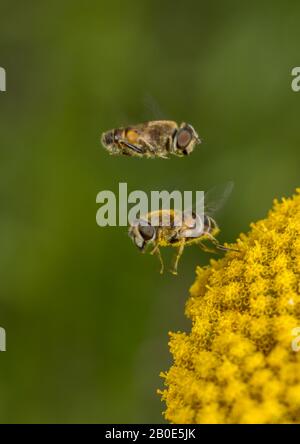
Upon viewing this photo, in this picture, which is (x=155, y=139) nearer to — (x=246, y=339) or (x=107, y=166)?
(x=246, y=339)

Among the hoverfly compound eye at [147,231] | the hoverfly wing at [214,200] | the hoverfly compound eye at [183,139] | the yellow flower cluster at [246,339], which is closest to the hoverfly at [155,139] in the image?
the hoverfly compound eye at [183,139]

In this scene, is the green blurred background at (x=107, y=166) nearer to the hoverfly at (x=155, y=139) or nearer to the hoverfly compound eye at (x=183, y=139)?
the hoverfly at (x=155, y=139)

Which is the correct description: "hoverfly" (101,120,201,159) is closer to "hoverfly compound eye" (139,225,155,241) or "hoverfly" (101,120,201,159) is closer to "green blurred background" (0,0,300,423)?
"hoverfly compound eye" (139,225,155,241)

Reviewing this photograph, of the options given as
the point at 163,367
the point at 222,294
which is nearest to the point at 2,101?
the point at 163,367

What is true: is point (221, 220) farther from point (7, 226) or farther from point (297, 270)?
→ point (297, 270)

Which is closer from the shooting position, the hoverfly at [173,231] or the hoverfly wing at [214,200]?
the hoverfly at [173,231]

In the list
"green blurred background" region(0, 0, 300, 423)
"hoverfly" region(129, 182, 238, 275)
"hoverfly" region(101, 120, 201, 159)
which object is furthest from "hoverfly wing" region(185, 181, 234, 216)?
"green blurred background" region(0, 0, 300, 423)
